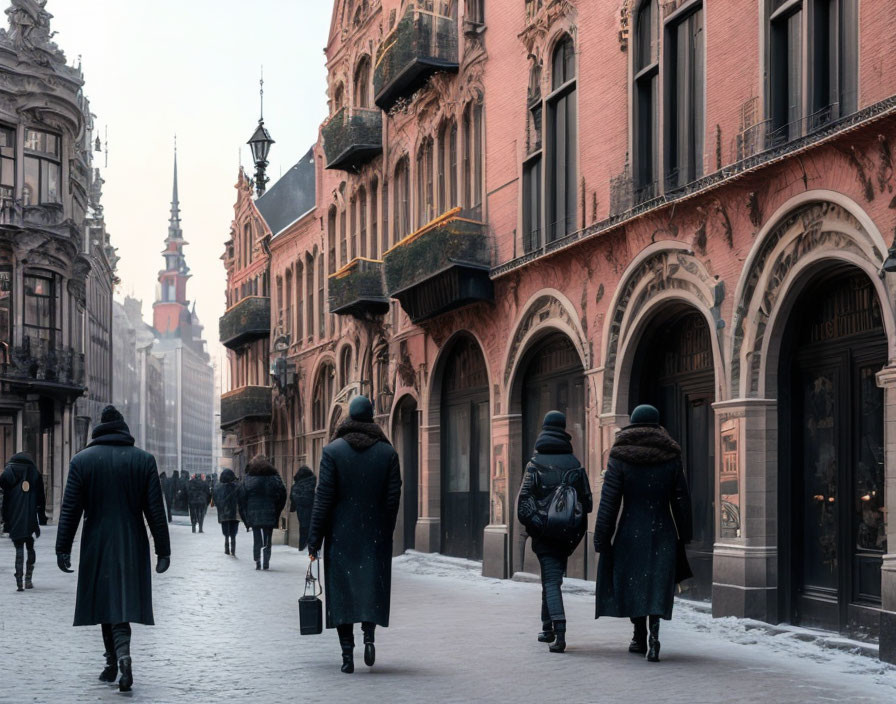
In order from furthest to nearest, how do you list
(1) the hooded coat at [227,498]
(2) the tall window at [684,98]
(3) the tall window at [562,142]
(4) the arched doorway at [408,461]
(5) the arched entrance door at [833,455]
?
(4) the arched doorway at [408,461]
(1) the hooded coat at [227,498]
(3) the tall window at [562,142]
(2) the tall window at [684,98]
(5) the arched entrance door at [833,455]

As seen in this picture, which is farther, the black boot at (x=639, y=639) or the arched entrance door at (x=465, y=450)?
the arched entrance door at (x=465, y=450)

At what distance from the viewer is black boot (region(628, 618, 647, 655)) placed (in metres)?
11.0

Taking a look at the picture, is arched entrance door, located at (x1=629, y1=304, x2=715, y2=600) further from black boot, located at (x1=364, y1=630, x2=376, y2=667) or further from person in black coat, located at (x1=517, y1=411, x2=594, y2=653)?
black boot, located at (x1=364, y1=630, x2=376, y2=667)

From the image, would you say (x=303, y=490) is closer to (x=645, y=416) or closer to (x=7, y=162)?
(x=645, y=416)

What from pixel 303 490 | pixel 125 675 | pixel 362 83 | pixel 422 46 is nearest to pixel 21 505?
pixel 303 490

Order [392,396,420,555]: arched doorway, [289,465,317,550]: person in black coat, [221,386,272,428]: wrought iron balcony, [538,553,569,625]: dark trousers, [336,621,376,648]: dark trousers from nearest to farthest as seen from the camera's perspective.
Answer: [336,621,376,648]: dark trousers → [538,553,569,625]: dark trousers → [289,465,317,550]: person in black coat → [392,396,420,555]: arched doorway → [221,386,272,428]: wrought iron balcony

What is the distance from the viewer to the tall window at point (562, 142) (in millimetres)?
19609

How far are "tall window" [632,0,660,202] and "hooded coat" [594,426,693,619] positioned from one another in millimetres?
6986

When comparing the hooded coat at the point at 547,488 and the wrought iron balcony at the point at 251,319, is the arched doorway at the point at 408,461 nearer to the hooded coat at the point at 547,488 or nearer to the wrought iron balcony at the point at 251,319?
the hooded coat at the point at 547,488

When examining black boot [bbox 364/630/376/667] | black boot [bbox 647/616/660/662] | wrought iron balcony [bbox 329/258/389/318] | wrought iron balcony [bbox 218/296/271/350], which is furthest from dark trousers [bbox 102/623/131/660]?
wrought iron balcony [bbox 218/296/271/350]

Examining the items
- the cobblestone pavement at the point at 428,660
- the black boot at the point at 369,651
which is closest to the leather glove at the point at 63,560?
the cobblestone pavement at the point at 428,660

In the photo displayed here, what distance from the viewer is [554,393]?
67.3 ft

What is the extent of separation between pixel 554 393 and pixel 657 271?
4485 millimetres

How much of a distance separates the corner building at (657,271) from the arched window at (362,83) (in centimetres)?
220
